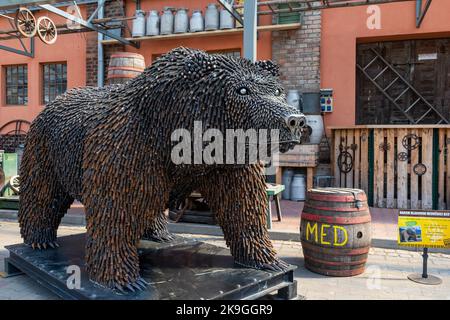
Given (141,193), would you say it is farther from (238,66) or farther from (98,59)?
(98,59)

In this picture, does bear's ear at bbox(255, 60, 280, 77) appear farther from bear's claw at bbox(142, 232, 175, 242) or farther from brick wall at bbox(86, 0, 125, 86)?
brick wall at bbox(86, 0, 125, 86)

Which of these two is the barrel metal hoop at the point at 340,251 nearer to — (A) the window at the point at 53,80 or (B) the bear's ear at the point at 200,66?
(B) the bear's ear at the point at 200,66

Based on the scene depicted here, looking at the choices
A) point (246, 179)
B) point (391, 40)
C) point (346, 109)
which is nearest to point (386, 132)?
point (346, 109)

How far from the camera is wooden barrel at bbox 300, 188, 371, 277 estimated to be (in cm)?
358

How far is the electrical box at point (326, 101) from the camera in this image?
7781mm

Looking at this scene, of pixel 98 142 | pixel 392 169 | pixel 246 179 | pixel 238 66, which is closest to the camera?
pixel 238 66

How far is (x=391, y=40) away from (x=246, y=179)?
6.95m

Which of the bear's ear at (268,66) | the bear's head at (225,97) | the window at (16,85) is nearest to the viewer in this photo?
the bear's head at (225,97)

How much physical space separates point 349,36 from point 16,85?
898 centimetres

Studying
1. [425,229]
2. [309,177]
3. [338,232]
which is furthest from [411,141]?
[338,232]

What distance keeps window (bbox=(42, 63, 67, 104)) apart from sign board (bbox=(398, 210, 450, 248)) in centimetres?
919

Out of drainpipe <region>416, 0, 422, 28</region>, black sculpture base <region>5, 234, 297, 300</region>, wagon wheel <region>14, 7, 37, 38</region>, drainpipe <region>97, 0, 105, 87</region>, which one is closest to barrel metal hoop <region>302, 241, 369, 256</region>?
black sculpture base <region>5, 234, 297, 300</region>

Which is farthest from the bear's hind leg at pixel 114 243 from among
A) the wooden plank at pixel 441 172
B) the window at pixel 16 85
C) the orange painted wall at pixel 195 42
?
the window at pixel 16 85
